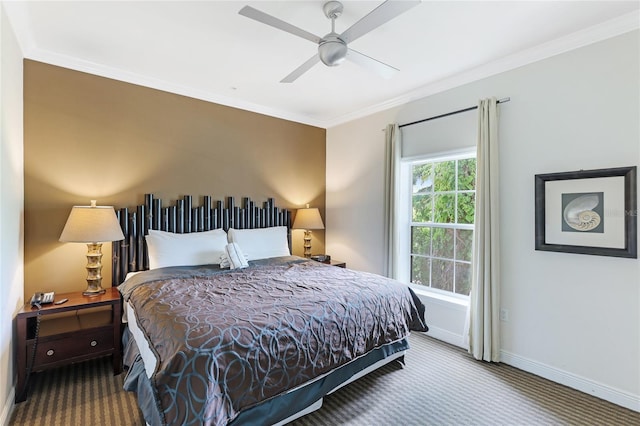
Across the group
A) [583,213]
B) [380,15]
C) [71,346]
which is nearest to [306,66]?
[380,15]

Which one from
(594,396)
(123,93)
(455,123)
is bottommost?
(594,396)

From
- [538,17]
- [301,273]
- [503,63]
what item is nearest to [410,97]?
[503,63]

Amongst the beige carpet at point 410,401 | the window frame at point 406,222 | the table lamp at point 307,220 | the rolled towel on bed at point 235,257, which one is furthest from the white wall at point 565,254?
the rolled towel on bed at point 235,257

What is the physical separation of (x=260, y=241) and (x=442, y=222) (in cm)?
214

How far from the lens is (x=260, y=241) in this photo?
3.68 m

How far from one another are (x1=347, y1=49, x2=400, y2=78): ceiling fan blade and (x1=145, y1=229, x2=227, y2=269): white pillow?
227 centimetres

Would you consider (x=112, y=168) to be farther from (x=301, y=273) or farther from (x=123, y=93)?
(x=301, y=273)

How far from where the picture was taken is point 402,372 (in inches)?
106

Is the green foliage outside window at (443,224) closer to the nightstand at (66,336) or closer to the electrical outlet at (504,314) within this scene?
the electrical outlet at (504,314)

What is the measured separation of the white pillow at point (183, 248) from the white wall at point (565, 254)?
2.61m

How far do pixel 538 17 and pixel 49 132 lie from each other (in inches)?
163

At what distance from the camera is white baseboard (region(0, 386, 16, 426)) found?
1924mm

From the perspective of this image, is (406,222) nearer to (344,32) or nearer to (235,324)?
(344,32)

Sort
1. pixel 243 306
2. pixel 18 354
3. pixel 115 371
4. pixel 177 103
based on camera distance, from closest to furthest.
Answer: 1. pixel 243 306
2. pixel 18 354
3. pixel 115 371
4. pixel 177 103
